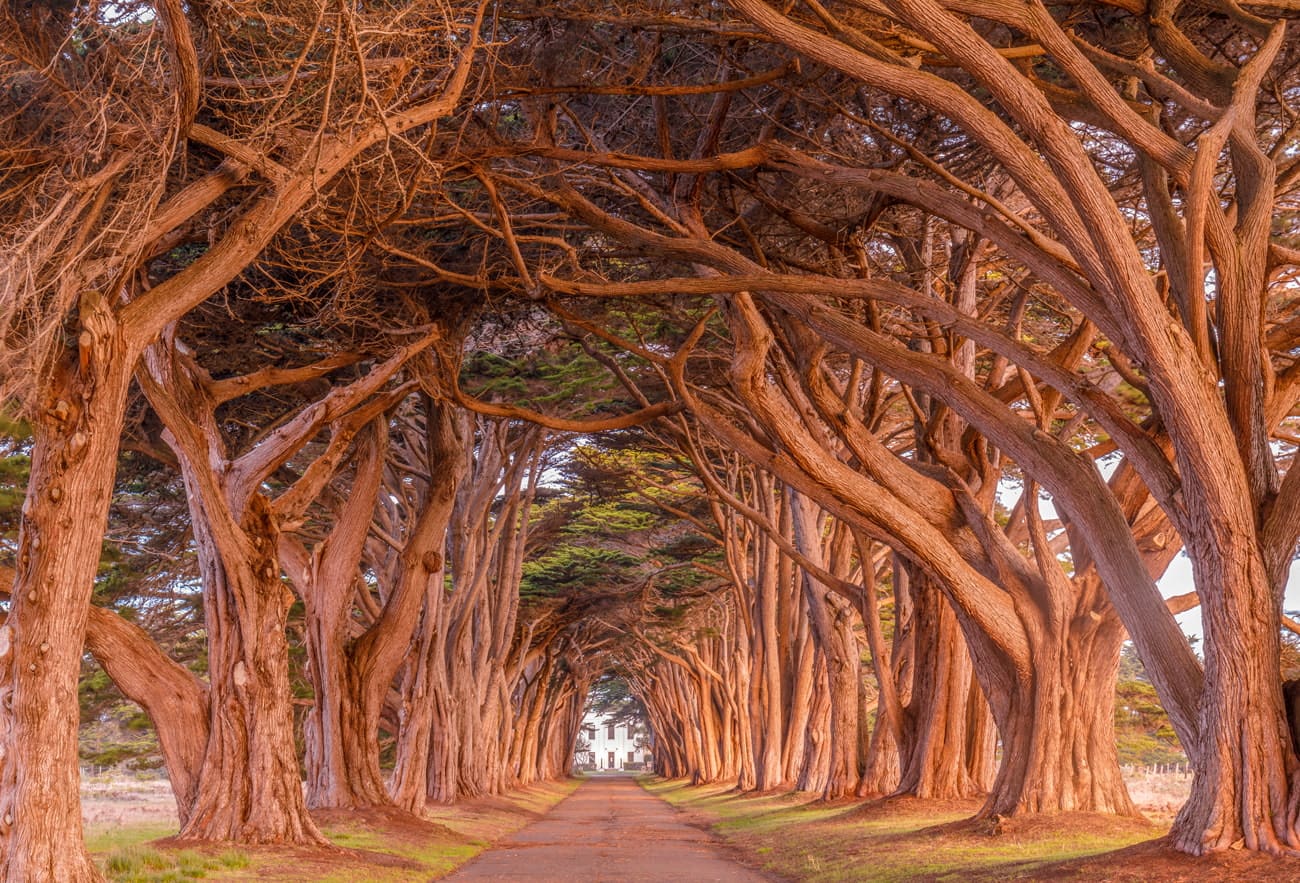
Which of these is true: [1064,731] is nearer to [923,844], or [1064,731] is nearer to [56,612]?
[923,844]

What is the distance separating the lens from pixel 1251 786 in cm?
768

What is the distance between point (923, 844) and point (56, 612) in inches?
308

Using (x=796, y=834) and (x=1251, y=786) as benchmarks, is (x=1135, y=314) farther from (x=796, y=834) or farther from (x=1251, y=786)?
(x=796, y=834)

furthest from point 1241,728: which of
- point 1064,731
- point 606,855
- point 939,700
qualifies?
point 606,855

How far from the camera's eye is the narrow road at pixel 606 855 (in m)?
11.4

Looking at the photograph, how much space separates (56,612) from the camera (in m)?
7.49

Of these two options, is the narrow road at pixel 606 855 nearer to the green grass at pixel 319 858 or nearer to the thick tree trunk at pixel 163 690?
the green grass at pixel 319 858

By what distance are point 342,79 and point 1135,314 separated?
5.53 meters

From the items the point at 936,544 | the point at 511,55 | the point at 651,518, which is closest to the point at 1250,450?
the point at 936,544

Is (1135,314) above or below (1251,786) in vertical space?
above

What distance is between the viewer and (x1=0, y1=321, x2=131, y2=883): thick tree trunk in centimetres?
726

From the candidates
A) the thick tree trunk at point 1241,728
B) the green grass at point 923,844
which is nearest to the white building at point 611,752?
the green grass at point 923,844

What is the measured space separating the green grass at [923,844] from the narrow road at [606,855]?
0.65 m

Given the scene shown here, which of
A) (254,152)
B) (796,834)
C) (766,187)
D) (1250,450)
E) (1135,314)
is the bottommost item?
(796,834)
